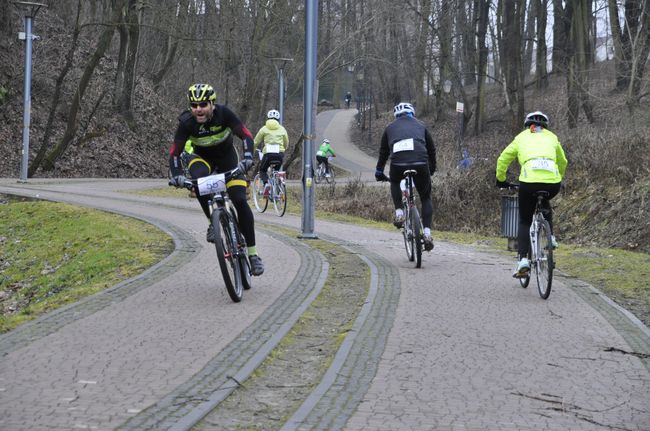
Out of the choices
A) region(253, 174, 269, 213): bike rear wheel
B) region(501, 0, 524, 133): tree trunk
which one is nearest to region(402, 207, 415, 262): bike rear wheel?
region(253, 174, 269, 213): bike rear wheel

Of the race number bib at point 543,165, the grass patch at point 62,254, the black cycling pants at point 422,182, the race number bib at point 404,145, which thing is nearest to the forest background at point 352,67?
the black cycling pants at point 422,182

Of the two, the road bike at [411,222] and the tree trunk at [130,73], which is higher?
the tree trunk at [130,73]

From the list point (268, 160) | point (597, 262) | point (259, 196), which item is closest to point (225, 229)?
point (597, 262)

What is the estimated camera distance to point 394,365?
21.1 ft

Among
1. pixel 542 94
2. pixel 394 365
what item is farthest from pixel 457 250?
pixel 542 94

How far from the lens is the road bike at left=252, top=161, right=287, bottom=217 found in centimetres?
1897

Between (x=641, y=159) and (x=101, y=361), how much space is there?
15874 millimetres

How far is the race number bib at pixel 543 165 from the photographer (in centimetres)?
941

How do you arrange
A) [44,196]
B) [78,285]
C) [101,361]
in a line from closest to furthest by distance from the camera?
[101,361]
[78,285]
[44,196]

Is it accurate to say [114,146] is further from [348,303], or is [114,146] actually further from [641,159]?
[348,303]

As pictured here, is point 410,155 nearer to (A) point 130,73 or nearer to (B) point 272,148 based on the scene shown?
(B) point 272,148

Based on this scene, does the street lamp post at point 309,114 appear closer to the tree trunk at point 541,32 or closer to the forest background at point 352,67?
the forest background at point 352,67

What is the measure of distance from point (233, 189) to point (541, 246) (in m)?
3.19

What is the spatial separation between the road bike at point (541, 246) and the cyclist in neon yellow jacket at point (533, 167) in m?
0.05
